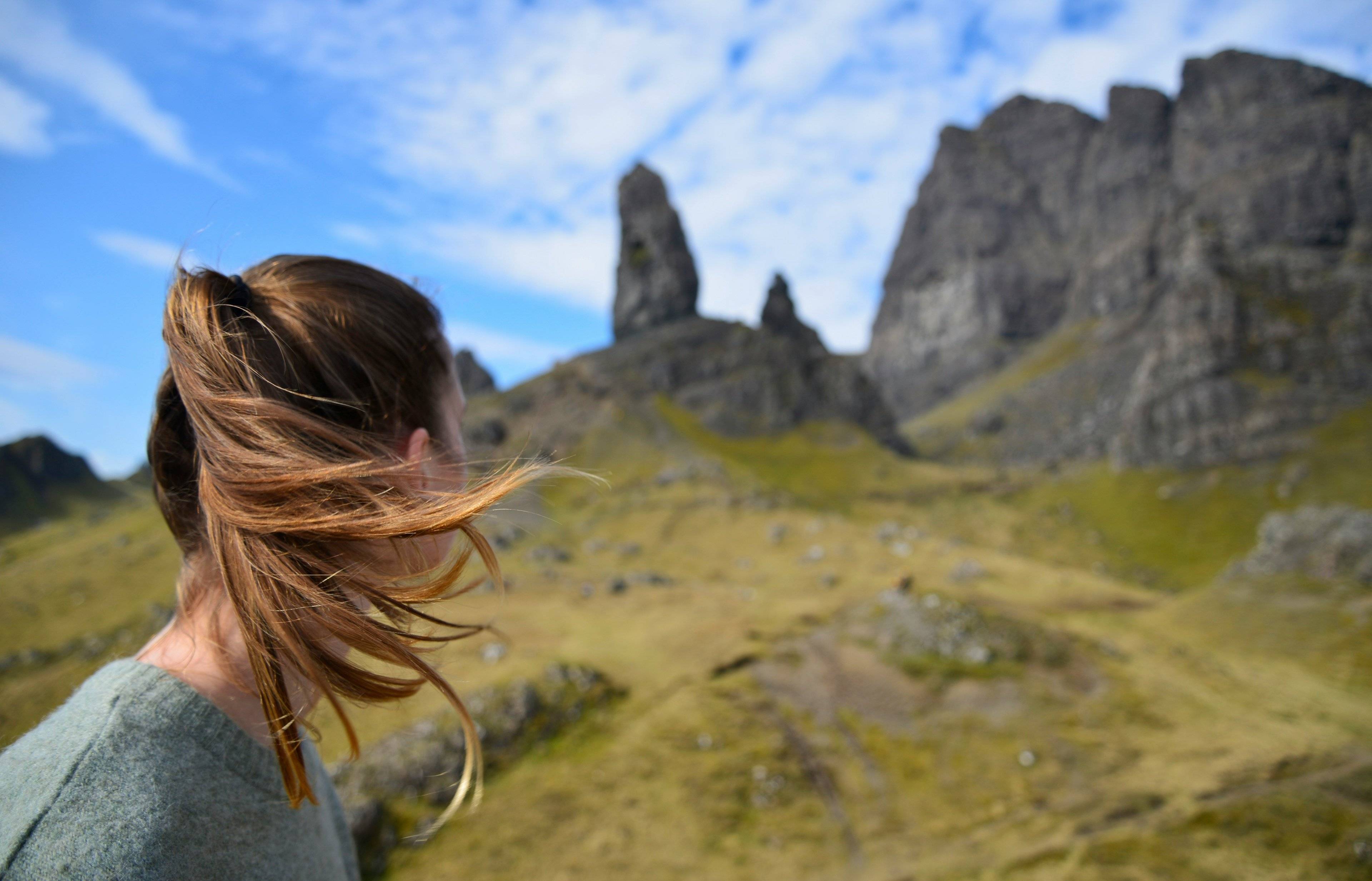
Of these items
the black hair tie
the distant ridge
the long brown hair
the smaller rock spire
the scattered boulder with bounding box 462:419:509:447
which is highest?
the smaller rock spire

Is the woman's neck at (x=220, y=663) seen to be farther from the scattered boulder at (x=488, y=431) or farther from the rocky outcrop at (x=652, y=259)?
the rocky outcrop at (x=652, y=259)

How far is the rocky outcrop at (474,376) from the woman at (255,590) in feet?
329

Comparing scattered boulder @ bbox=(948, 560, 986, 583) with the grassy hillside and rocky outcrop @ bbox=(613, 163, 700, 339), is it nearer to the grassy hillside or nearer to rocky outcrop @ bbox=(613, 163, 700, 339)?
the grassy hillside

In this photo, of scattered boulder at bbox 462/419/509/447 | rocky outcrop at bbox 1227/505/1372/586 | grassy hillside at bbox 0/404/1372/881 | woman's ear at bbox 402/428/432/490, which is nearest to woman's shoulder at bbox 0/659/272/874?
grassy hillside at bbox 0/404/1372/881

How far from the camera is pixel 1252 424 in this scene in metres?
61.1

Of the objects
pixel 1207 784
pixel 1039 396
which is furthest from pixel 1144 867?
pixel 1039 396

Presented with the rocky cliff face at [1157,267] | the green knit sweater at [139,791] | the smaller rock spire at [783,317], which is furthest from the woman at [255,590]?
the smaller rock spire at [783,317]

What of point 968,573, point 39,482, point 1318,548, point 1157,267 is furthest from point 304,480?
point 1157,267

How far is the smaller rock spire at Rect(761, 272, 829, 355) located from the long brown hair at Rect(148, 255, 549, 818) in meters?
99.1

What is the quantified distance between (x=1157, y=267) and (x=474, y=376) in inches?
4780

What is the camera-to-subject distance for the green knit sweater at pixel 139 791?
139 cm

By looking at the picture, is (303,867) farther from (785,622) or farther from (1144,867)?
(785,622)

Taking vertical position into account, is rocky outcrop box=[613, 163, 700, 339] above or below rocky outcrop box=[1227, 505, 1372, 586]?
above

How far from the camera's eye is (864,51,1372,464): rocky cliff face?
65.7 m
